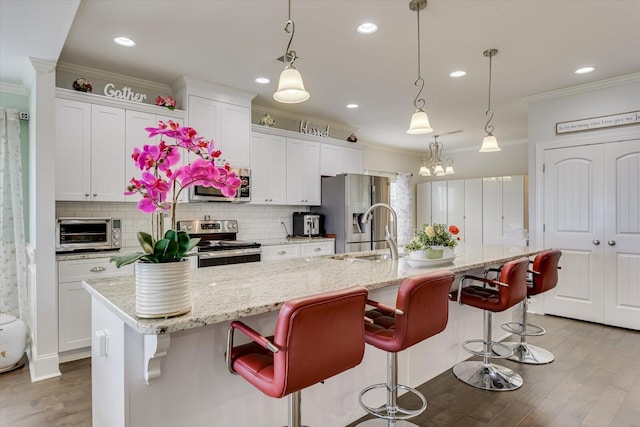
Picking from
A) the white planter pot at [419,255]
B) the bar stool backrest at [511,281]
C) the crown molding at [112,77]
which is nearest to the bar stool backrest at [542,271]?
the bar stool backrest at [511,281]

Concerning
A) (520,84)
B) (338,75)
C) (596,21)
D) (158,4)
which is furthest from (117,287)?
(520,84)

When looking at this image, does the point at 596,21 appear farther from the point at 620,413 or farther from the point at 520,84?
the point at 620,413

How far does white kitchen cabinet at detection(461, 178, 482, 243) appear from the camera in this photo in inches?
277

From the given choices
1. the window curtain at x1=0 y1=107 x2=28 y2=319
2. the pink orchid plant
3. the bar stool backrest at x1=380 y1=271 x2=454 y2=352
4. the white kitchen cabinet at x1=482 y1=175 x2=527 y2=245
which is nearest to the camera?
the pink orchid plant

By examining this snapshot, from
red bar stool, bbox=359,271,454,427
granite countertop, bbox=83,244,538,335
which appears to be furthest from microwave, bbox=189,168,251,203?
red bar stool, bbox=359,271,454,427

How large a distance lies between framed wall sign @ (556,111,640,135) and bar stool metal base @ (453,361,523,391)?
3050 millimetres

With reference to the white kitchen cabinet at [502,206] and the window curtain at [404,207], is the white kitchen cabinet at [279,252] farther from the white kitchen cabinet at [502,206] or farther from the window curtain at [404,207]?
the window curtain at [404,207]

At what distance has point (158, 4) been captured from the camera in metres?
2.52

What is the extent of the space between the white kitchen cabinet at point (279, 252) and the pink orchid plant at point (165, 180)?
303 cm

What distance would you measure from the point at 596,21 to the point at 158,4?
128 inches

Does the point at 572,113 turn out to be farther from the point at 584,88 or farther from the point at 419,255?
the point at 419,255

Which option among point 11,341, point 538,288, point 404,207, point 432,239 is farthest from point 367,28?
point 404,207

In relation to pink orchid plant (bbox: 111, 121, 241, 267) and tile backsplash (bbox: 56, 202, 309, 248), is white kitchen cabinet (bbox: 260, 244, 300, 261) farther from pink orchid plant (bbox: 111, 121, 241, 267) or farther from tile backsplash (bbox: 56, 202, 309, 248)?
pink orchid plant (bbox: 111, 121, 241, 267)

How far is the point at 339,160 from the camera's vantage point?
5.69 meters
